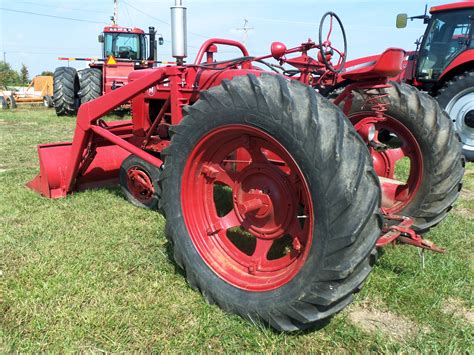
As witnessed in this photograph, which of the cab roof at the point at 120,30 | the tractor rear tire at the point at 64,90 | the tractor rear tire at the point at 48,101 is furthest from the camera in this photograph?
the tractor rear tire at the point at 48,101

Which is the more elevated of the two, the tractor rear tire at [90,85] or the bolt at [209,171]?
the tractor rear tire at [90,85]

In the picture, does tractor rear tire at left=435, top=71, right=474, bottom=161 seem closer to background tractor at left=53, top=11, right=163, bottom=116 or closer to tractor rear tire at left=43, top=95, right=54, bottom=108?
background tractor at left=53, top=11, right=163, bottom=116

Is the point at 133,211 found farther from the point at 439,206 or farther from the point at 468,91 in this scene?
the point at 468,91

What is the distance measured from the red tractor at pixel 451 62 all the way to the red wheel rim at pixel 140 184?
232 inches

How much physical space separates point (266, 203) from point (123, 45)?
1183 centimetres

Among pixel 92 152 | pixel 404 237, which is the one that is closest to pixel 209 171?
pixel 404 237

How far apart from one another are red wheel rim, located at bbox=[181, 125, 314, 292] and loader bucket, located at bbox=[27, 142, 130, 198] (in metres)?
2.18

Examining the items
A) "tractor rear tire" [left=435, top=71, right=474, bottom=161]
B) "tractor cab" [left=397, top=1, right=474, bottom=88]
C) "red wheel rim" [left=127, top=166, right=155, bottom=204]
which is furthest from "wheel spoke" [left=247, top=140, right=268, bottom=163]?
"tractor cab" [left=397, top=1, right=474, bottom=88]

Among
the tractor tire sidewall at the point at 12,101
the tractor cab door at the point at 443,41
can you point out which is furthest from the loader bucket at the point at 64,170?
the tractor tire sidewall at the point at 12,101

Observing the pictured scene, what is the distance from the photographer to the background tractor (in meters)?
11.4

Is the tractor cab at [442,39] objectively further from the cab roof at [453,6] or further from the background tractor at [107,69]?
the background tractor at [107,69]

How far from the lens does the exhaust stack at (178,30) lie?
2871 mm

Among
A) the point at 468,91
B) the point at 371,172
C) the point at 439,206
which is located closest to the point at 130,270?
the point at 371,172

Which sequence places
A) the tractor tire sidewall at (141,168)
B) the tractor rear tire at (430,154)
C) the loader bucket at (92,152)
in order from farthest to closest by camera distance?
the tractor tire sidewall at (141,168), the loader bucket at (92,152), the tractor rear tire at (430,154)
